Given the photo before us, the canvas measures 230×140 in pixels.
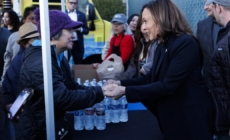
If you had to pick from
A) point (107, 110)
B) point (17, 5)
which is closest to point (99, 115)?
point (107, 110)

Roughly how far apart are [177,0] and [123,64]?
64.4 inches

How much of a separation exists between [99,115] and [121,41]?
5.20 feet

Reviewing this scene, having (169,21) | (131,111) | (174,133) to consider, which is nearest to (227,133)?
(174,133)

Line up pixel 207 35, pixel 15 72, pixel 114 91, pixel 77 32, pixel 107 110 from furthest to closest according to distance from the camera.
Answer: pixel 77 32 < pixel 107 110 < pixel 207 35 < pixel 15 72 < pixel 114 91

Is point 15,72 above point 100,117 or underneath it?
above

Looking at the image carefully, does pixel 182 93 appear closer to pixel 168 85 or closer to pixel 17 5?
pixel 168 85

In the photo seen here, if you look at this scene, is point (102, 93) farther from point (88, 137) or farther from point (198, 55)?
point (88, 137)

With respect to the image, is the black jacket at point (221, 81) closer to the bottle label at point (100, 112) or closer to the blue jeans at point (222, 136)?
the blue jeans at point (222, 136)

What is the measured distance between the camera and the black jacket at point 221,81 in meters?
1.98

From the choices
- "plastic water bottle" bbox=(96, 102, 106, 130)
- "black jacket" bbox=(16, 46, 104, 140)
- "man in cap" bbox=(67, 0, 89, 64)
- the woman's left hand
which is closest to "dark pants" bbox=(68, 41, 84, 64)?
"man in cap" bbox=(67, 0, 89, 64)

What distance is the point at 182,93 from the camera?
86.7 inches

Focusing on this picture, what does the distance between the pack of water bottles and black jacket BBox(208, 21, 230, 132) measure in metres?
1.62

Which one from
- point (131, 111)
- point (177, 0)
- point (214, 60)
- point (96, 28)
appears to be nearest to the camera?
point (214, 60)

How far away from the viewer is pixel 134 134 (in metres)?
3.15
